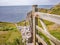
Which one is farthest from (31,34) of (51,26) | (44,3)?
(44,3)

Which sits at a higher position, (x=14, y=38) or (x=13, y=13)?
(x=13, y=13)

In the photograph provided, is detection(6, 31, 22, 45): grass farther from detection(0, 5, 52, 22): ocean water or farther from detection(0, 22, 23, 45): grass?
detection(0, 5, 52, 22): ocean water

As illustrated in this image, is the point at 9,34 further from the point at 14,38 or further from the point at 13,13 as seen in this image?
the point at 13,13

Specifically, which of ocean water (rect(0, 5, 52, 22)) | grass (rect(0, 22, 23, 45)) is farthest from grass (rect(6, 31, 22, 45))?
ocean water (rect(0, 5, 52, 22))

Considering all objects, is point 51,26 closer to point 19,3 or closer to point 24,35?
point 24,35

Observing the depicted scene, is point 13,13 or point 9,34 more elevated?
point 13,13

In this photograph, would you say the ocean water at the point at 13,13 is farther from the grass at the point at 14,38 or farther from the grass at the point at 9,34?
the grass at the point at 14,38

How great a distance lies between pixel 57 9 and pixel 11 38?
106 centimetres

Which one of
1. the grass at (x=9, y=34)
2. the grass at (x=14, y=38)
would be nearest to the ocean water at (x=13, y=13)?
the grass at (x=9, y=34)

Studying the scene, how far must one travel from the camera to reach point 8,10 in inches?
126

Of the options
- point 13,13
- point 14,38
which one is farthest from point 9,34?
point 13,13

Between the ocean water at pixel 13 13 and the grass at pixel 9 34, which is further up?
the ocean water at pixel 13 13

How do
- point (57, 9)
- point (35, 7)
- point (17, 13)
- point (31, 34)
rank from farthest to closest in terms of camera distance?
point (17, 13), point (57, 9), point (31, 34), point (35, 7)

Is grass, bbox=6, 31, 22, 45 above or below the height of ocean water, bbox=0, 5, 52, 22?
below
